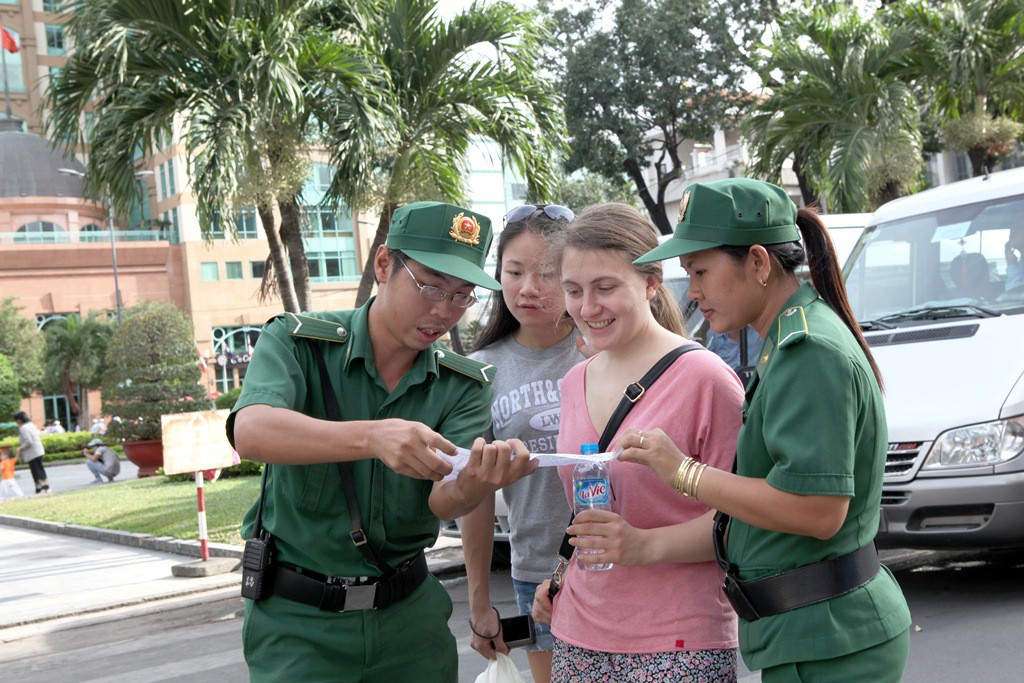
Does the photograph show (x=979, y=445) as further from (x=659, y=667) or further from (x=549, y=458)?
(x=549, y=458)

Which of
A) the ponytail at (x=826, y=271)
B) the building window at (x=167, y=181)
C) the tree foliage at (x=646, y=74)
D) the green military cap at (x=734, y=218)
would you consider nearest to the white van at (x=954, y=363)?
the ponytail at (x=826, y=271)

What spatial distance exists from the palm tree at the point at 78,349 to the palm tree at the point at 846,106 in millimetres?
42975

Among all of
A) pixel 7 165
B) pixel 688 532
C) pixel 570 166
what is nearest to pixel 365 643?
pixel 688 532

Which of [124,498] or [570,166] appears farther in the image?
[570,166]

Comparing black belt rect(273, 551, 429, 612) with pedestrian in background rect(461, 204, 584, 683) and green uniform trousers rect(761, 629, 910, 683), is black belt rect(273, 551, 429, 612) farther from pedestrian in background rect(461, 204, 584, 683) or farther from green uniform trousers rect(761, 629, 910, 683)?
green uniform trousers rect(761, 629, 910, 683)

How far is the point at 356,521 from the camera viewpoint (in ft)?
8.85

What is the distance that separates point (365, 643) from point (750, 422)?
46.0 inches

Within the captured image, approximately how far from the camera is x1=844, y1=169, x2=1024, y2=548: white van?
5727 millimetres

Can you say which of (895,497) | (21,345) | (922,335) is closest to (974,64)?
(922,335)

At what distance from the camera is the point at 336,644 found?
267 centimetres

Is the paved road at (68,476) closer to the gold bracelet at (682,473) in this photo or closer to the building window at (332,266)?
the gold bracelet at (682,473)

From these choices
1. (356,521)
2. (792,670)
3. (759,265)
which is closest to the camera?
(792,670)

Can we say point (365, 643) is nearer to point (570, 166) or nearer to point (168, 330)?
point (168, 330)

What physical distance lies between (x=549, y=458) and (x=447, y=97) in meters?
9.50
